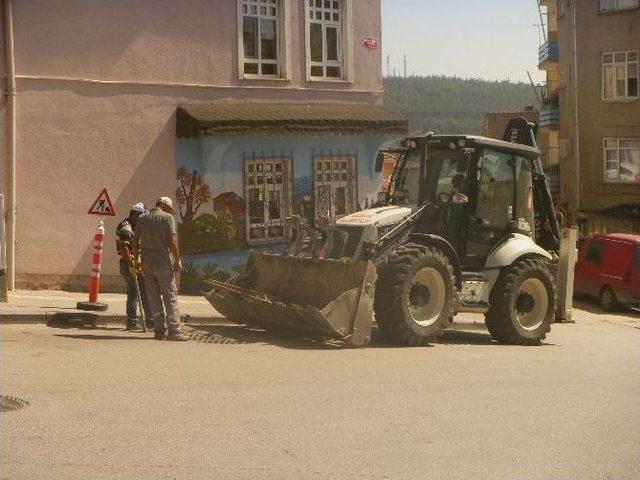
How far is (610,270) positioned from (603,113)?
62.8ft

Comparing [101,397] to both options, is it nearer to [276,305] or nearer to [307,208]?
[276,305]

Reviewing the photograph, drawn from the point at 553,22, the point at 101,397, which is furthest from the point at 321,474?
the point at 553,22

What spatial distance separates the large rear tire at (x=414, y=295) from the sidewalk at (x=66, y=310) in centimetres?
389

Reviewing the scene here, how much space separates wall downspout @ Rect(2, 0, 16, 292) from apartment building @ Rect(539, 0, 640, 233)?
29411 millimetres

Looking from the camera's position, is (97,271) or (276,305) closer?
(276,305)

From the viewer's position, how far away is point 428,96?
340ft

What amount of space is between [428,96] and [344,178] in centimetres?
7823

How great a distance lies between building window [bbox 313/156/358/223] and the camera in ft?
85.4

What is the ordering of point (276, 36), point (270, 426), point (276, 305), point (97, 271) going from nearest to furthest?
point (270, 426)
point (276, 305)
point (97, 271)
point (276, 36)

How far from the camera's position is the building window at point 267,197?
2495 cm

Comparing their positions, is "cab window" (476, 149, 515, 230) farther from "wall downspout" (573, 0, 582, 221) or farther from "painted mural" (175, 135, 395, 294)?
"wall downspout" (573, 0, 582, 221)

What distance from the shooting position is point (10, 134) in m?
21.3

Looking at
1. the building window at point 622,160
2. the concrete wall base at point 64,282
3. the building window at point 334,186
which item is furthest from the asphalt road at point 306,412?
the building window at point 622,160

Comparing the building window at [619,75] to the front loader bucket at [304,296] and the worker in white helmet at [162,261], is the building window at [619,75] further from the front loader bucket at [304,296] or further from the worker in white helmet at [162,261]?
the worker in white helmet at [162,261]
